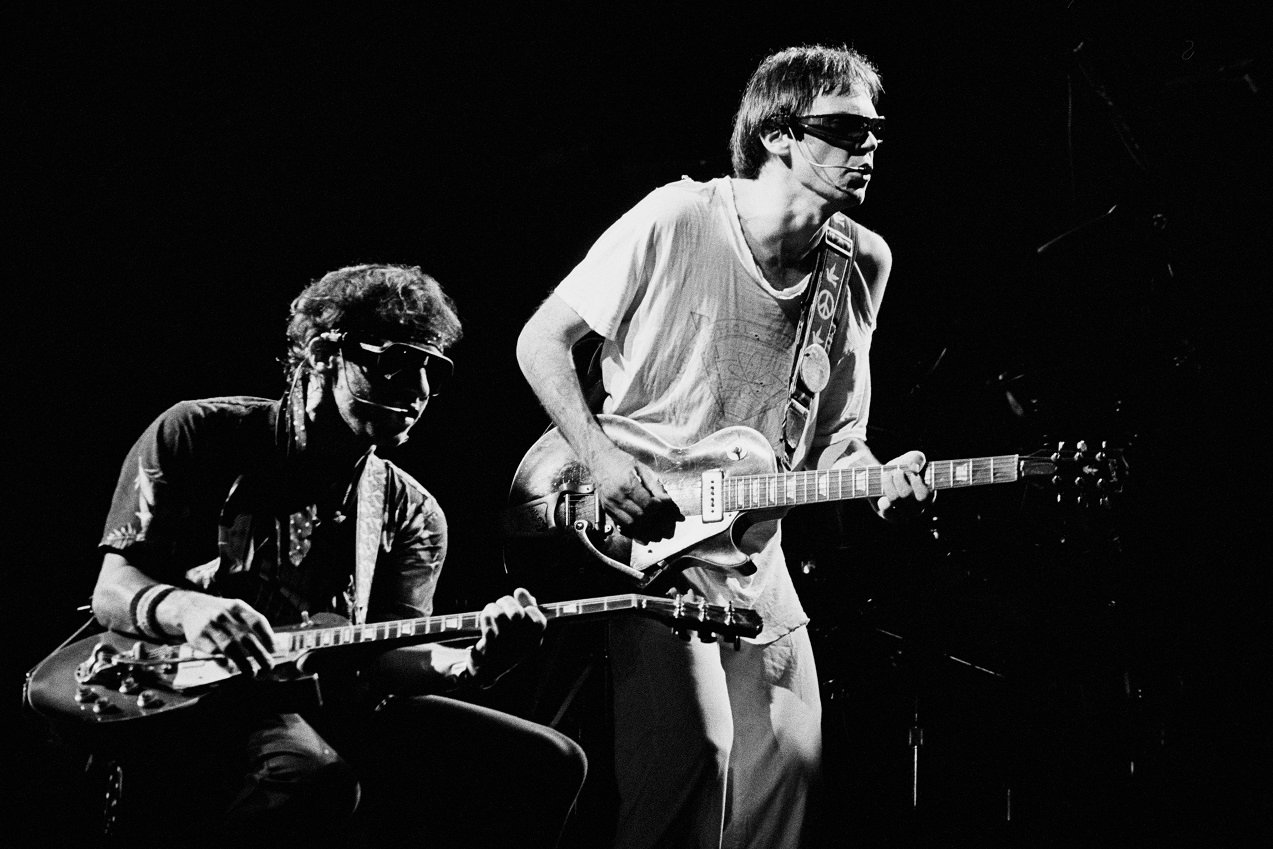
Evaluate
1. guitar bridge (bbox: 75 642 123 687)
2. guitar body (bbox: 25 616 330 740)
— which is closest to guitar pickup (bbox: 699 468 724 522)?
guitar body (bbox: 25 616 330 740)

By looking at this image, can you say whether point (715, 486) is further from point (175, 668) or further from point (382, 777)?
point (175, 668)

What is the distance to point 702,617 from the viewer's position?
9.07 feet

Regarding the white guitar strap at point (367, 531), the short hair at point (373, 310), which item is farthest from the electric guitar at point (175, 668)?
the short hair at point (373, 310)

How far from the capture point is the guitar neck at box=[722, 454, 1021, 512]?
2943 millimetres

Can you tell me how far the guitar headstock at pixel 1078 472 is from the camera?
2.92 m

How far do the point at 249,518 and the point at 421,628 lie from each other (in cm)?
51

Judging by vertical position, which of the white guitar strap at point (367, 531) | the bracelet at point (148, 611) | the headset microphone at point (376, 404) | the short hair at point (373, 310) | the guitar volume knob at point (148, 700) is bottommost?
the guitar volume knob at point (148, 700)

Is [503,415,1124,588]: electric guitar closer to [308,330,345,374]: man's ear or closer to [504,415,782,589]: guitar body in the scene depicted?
[504,415,782,589]: guitar body

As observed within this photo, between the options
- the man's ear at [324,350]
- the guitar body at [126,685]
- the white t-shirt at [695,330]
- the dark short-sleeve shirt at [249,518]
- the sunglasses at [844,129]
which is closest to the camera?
the guitar body at [126,685]

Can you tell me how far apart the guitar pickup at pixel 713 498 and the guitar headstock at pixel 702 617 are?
24 centimetres

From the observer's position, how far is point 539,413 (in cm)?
362

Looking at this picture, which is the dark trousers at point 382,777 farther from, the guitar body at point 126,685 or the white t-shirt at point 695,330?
the white t-shirt at point 695,330

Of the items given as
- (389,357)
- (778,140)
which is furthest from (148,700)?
(778,140)

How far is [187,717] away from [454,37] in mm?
2250
